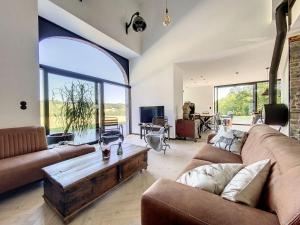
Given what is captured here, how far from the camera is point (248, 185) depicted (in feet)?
3.12

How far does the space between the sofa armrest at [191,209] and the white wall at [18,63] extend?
115 inches

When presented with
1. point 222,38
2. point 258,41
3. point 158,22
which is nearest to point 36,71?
point 158,22

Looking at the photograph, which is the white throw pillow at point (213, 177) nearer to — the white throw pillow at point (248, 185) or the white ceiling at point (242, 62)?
the white throw pillow at point (248, 185)

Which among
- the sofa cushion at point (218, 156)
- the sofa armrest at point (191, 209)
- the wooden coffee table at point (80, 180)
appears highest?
the sofa armrest at point (191, 209)

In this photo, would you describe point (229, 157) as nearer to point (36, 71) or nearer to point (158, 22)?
point (36, 71)

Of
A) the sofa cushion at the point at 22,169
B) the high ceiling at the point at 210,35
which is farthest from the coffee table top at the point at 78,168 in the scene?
the high ceiling at the point at 210,35

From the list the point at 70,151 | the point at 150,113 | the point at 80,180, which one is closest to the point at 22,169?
the point at 70,151

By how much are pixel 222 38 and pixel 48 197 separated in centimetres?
512

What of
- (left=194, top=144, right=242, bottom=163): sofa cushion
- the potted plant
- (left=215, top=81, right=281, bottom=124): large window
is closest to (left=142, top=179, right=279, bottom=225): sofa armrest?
(left=194, top=144, right=242, bottom=163): sofa cushion

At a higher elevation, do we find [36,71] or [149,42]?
[149,42]

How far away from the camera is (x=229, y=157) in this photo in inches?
82.7

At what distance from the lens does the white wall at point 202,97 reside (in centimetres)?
1042

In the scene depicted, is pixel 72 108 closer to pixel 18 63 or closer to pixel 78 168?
pixel 18 63

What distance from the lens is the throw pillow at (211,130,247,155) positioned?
234 centimetres
